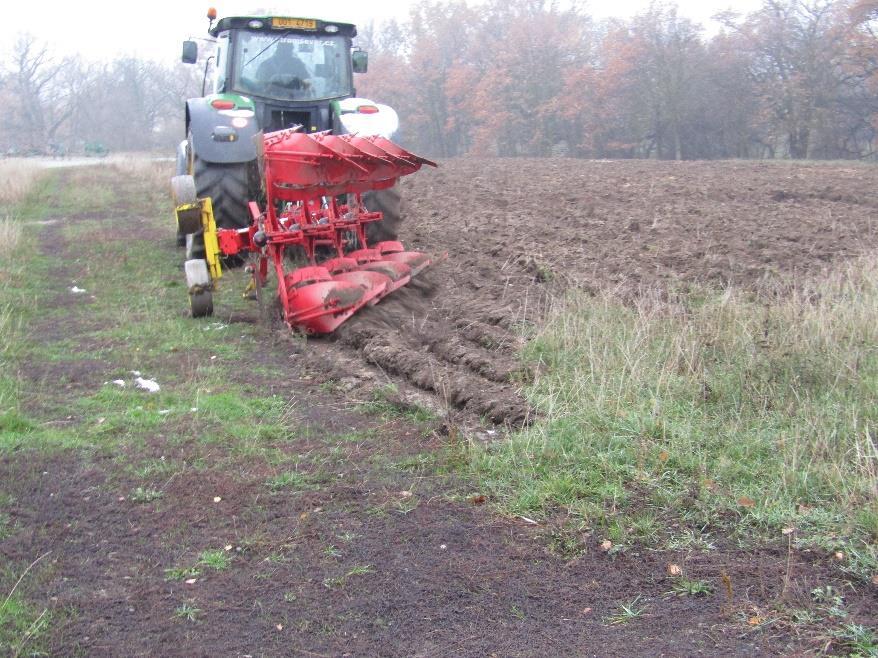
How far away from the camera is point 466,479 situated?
4.29 m

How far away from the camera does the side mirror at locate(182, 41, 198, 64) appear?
33.9 ft

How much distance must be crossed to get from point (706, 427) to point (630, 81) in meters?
31.6

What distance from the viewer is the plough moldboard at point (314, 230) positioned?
6.87 meters

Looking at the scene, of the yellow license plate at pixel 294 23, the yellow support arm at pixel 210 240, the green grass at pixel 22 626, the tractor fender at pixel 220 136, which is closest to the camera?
the green grass at pixel 22 626

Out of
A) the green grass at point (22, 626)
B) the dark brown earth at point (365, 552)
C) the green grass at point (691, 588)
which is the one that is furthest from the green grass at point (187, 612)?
the green grass at point (691, 588)

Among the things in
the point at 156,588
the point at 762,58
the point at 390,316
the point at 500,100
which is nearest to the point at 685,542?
the point at 156,588

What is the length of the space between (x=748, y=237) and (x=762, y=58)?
26.1 m

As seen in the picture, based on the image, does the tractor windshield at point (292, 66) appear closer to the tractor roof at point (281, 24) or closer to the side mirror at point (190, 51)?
the tractor roof at point (281, 24)

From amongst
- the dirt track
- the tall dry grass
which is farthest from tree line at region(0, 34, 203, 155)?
the dirt track

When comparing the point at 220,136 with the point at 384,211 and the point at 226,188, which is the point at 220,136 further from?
the point at 384,211

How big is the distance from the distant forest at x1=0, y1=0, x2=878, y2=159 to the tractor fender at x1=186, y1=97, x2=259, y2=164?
24415 mm

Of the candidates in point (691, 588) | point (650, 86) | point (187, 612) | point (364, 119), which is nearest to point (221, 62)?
point (364, 119)

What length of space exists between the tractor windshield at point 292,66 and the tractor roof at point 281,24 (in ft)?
0.28

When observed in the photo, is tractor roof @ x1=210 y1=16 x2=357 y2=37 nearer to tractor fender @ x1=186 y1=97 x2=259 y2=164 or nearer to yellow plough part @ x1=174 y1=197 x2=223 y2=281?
tractor fender @ x1=186 y1=97 x2=259 y2=164
